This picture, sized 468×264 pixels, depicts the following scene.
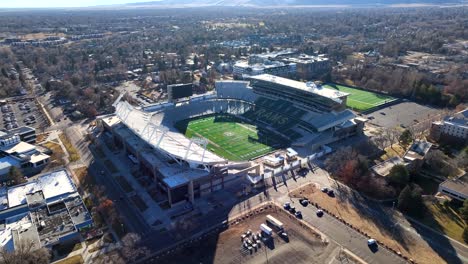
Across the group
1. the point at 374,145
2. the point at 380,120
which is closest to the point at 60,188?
the point at 374,145

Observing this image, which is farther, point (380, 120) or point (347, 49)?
point (347, 49)

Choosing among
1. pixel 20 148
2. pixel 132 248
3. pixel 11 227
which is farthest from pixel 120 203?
pixel 20 148

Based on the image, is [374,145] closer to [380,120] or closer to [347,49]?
[380,120]

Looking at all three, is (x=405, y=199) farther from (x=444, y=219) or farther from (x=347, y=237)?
(x=347, y=237)

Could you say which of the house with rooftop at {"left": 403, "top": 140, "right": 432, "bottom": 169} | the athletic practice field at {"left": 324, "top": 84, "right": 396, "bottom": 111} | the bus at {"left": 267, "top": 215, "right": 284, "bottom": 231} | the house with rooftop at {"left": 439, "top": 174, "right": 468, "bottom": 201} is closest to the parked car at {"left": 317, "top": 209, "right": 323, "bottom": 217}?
the bus at {"left": 267, "top": 215, "right": 284, "bottom": 231}

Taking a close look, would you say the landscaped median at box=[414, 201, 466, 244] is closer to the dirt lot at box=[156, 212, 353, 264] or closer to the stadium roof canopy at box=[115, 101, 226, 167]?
the dirt lot at box=[156, 212, 353, 264]

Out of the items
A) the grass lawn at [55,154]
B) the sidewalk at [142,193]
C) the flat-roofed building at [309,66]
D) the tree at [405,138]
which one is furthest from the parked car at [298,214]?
the flat-roofed building at [309,66]

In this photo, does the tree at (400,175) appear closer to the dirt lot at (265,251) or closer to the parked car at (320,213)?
the parked car at (320,213)
